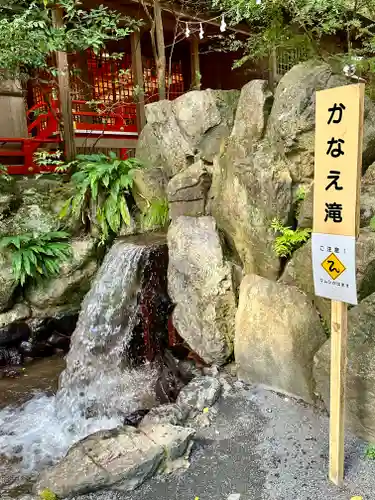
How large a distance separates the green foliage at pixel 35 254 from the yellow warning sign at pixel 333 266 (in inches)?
211

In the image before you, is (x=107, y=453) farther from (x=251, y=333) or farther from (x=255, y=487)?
(x=251, y=333)

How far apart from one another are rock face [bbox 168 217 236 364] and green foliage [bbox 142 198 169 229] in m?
1.23

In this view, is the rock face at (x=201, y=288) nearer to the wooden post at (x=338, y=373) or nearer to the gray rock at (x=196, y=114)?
the gray rock at (x=196, y=114)

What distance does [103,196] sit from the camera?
7.82 m

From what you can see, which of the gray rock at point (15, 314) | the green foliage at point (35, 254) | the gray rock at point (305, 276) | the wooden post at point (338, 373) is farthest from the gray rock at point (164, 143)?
the wooden post at point (338, 373)

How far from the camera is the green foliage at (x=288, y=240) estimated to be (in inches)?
191

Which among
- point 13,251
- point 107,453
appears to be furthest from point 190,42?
point 107,453

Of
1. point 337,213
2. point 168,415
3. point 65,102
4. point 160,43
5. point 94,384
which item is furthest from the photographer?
point 160,43

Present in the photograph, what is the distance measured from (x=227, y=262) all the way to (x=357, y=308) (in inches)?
79.7

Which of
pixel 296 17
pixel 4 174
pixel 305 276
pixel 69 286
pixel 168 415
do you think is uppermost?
pixel 296 17

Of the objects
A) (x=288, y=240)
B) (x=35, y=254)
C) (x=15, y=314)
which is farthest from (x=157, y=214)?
(x=288, y=240)

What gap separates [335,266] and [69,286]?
5530 mm

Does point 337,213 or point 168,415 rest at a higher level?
point 337,213

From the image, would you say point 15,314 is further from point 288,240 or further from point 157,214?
point 288,240
